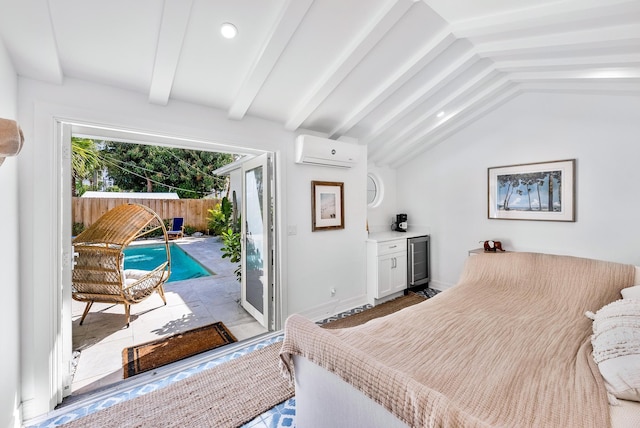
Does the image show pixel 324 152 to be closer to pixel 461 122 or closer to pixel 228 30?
pixel 228 30

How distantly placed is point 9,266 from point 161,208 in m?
9.12

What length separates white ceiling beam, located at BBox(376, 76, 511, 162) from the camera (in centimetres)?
330

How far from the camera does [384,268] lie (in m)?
3.87

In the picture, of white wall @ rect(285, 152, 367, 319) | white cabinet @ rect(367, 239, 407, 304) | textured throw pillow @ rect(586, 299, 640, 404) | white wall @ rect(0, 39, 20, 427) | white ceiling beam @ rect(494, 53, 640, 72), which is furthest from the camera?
white cabinet @ rect(367, 239, 407, 304)

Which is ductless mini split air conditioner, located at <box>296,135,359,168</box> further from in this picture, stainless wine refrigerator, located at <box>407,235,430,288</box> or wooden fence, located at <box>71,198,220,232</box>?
wooden fence, located at <box>71,198,220,232</box>

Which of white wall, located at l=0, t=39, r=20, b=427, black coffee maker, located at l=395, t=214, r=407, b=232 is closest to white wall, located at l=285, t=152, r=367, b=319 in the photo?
black coffee maker, located at l=395, t=214, r=407, b=232

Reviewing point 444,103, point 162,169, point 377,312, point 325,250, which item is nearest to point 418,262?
point 377,312

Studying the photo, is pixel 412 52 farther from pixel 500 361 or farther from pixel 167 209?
pixel 167 209

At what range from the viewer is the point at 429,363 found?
140 centimetres

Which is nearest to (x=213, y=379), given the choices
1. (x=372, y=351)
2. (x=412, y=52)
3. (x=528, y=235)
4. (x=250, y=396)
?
(x=250, y=396)

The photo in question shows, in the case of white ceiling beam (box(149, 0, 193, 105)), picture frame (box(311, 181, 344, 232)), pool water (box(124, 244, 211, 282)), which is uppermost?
white ceiling beam (box(149, 0, 193, 105))

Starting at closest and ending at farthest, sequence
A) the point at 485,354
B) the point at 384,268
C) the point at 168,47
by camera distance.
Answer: the point at 485,354 < the point at 168,47 < the point at 384,268

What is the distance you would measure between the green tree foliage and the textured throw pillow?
462 inches

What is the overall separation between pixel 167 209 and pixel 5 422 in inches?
369
